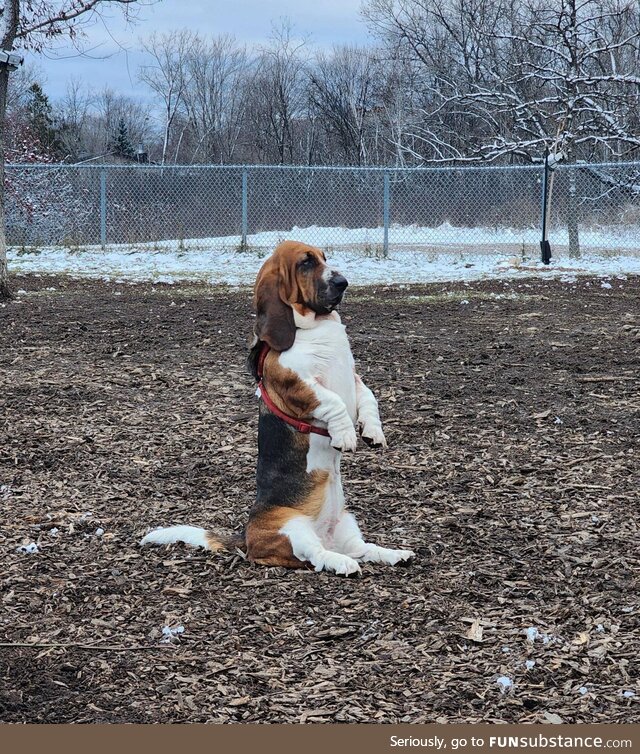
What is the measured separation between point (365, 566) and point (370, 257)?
49.3 feet

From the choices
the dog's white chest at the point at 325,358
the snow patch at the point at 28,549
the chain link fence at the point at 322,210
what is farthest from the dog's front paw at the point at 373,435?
the chain link fence at the point at 322,210

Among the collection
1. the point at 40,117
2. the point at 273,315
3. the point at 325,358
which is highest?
the point at 40,117

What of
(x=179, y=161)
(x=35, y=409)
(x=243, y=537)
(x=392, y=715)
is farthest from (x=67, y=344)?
(x=179, y=161)

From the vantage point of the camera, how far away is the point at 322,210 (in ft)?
73.4

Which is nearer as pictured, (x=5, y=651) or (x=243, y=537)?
(x=5, y=651)

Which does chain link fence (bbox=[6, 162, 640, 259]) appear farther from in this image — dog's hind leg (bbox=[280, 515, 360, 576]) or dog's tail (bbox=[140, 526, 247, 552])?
dog's hind leg (bbox=[280, 515, 360, 576])

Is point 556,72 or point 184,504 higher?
point 556,72

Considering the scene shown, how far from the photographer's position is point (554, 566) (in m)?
3.88

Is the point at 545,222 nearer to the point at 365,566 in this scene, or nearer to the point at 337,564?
the point at 365,566

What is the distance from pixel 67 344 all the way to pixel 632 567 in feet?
20.4

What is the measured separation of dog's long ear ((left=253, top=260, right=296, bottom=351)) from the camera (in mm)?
3658

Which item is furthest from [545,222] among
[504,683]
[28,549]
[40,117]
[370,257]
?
[40,117]

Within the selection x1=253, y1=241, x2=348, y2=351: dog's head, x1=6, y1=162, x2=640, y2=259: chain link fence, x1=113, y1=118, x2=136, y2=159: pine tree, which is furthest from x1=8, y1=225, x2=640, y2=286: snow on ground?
x1=113, y1=118, x2=136, y2=159: pine tree

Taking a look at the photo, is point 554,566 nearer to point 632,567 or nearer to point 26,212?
point 632,567
